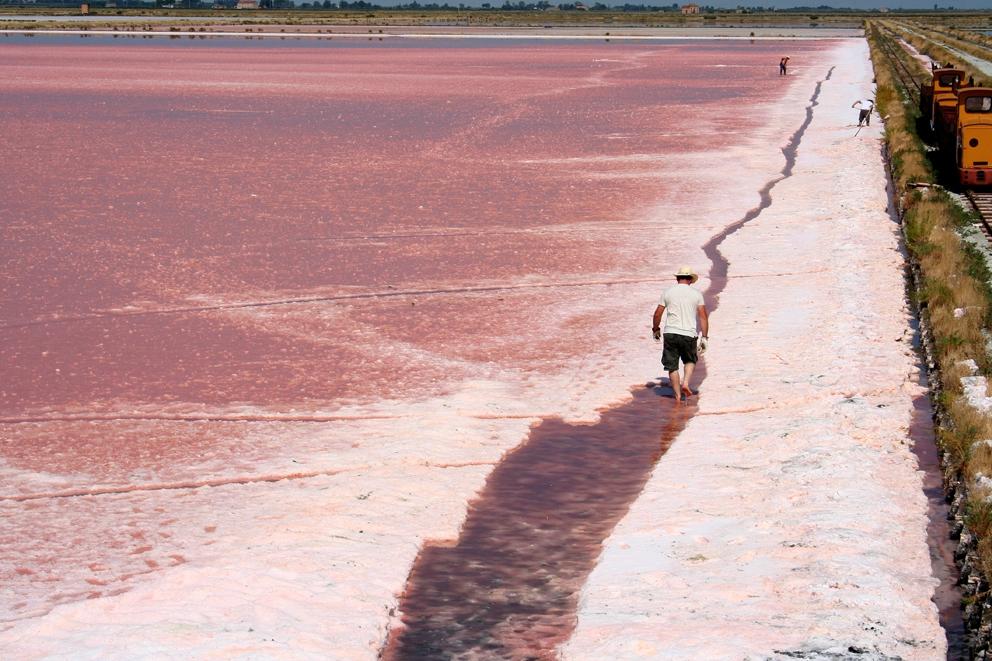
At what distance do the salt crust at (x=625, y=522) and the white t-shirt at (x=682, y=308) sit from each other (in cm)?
79

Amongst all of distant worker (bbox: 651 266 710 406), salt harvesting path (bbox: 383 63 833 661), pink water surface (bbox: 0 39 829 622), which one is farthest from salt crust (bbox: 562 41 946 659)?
pink water surface (bbox: 0 39 829 622)

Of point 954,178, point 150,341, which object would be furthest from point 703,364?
point 954,178

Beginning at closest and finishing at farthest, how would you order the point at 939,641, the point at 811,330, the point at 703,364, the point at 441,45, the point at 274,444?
the point at 939,641 < the point at 274,444 < the point at 703,364 < the point at 811,330 < the point at 441,45

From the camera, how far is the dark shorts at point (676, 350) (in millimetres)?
13070

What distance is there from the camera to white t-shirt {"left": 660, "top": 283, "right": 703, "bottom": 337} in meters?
12.9

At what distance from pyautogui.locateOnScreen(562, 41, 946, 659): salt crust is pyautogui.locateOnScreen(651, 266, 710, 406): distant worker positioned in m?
0.47

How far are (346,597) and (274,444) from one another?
3.35m

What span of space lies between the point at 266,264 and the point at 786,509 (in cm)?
1076

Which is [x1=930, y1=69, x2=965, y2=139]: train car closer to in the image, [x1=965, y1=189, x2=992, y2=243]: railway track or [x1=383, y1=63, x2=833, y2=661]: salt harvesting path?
[x1=965, y1=189, x2=992, y2=243]: railway track

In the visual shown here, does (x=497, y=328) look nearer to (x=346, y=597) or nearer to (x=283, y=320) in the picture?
(x=283, y=320)

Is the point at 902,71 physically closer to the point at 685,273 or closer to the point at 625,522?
the point at 685,273

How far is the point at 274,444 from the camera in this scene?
39.0 feet

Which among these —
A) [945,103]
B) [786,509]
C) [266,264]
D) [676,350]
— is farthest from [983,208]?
[786,509]

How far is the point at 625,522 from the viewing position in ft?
33.3
